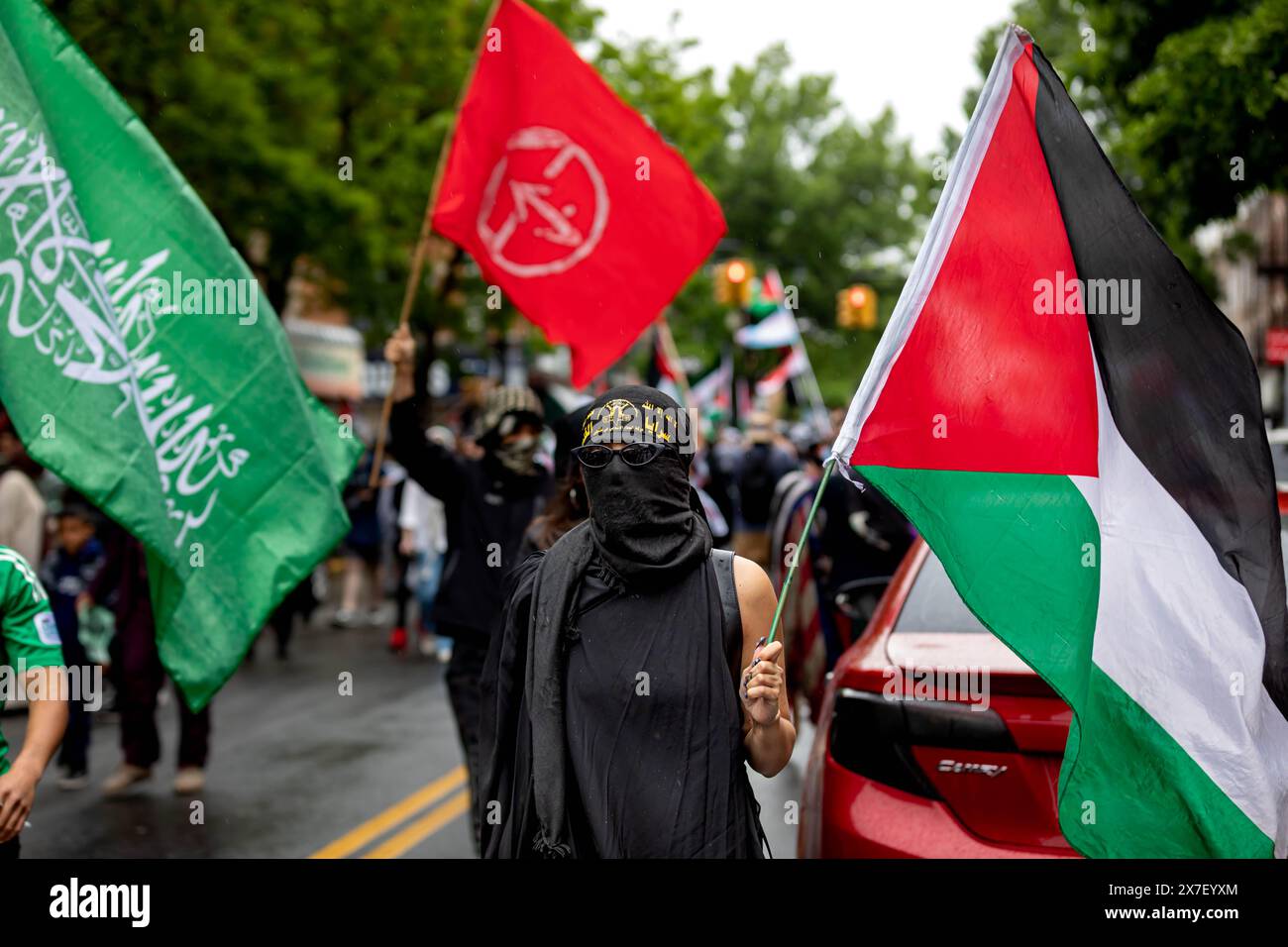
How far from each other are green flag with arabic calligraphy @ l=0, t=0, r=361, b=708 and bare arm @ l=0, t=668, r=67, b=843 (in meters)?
0.89

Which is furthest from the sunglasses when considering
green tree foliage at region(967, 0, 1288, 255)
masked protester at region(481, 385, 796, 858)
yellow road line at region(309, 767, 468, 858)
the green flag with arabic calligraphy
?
yellow road line at region(309, 767, 468, 858)

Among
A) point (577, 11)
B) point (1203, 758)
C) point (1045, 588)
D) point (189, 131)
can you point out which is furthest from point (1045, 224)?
point (577, 11)

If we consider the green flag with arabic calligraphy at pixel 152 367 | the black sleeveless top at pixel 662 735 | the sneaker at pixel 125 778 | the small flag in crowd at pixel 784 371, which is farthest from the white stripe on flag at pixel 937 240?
the small flag in crowd at pixel 784 371

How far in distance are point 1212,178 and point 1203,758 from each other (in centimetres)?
824

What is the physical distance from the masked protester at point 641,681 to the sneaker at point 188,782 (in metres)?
5.84

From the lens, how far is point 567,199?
7066 millimetres

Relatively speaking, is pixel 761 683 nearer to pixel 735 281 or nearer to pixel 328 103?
pixel 328 103

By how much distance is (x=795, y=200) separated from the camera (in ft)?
175

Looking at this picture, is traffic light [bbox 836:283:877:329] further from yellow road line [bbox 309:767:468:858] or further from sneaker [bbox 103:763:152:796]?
sneaker [bbox 103:763:152:796]

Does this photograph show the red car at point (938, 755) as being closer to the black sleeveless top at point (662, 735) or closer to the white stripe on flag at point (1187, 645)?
the white stripe on flag at point (1187, 645)

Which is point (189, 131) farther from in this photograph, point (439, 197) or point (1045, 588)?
point (1045, 588)

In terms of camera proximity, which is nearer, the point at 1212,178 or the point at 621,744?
the point at 621,744

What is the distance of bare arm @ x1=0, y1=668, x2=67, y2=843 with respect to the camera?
11.9ft
